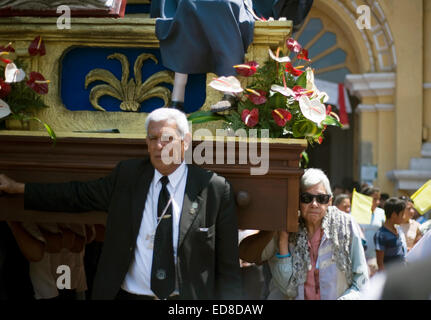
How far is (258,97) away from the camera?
3.11 m

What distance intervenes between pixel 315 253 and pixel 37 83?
69.1 inches

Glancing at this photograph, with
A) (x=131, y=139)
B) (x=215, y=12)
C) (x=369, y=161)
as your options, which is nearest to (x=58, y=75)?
(x=131, y=139)

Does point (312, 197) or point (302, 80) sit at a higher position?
point (302, 80)

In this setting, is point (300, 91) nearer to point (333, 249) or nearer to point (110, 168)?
point (333, 249)

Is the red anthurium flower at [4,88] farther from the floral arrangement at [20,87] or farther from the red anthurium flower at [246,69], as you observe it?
the red anthurium flower at [246,69]

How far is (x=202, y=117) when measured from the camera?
3240mm

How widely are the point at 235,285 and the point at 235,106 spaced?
978mm

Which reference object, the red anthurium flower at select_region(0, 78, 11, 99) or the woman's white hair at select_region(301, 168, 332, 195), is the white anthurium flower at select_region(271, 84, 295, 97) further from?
the red anthurium flower at select_region(0, 78, 11, 99)

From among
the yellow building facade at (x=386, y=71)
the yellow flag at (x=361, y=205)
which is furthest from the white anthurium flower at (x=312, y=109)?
the yellow building facade at (x=386, y=71)

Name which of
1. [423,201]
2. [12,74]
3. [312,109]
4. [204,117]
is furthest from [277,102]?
[423,201]

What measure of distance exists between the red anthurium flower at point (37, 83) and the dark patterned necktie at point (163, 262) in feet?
3.74

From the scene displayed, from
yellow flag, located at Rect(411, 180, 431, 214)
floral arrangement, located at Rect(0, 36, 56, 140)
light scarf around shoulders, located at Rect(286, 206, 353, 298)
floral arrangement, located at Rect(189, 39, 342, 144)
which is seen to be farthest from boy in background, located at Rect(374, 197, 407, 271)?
floral arrangement, located at Rect(0, 36, 56, 140)

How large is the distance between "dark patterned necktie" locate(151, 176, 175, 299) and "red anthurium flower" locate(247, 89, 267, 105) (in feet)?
2.52

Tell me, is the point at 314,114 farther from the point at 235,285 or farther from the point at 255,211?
the point at 235,285
